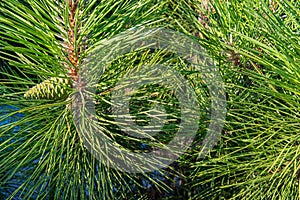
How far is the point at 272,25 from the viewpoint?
1.72 ft

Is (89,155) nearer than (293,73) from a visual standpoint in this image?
No

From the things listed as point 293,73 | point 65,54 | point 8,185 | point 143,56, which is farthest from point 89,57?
point 8,185

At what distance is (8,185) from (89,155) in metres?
0.37

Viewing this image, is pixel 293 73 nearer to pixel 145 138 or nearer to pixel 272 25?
pixel 272 25

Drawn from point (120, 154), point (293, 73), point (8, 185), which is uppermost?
point (293, 73)

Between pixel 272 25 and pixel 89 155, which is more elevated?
pixel 272 25

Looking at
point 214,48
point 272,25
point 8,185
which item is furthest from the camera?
point 8,185

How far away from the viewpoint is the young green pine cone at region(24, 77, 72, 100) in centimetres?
58

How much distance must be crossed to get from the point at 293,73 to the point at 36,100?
325 mm

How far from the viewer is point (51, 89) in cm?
60

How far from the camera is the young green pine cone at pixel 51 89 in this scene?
0.58m

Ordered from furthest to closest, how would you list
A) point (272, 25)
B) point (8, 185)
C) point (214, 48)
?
point (8, 185), point (214, 48), point (272, 25)

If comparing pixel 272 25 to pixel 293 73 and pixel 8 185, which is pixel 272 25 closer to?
pixel 293 73

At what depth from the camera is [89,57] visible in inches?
23.2
